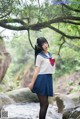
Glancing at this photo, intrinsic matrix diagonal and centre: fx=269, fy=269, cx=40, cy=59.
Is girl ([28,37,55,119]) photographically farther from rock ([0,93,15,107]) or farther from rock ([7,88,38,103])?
rock ([7,88,38,103])

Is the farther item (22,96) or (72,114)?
(22,96)

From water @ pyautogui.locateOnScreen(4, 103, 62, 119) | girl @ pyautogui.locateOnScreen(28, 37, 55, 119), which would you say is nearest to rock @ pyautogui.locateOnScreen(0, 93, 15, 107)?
water @ pyautogui.locateOnScreen(4, 103, 62, 119)

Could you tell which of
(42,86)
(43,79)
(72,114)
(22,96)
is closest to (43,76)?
(43,79)

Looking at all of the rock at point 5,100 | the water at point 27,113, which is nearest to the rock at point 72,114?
the water at point 27,113

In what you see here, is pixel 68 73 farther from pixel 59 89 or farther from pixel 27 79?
pixel 27 79

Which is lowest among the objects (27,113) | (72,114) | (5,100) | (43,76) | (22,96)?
(22,96)

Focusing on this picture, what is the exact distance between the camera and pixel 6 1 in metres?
6.18

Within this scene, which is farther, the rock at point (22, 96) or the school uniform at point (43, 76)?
the rock at point (22, 96)

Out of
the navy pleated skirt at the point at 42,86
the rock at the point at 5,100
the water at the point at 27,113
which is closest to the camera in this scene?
the navy pleated skirt at the point at 42,86

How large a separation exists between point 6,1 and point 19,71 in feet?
73.0

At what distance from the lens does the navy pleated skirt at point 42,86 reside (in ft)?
14.6

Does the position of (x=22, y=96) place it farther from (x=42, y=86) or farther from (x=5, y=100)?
(x=42, y=86)

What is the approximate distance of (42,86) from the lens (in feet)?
14.6

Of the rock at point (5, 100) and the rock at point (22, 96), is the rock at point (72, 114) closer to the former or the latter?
the rock at point (5, 100)
